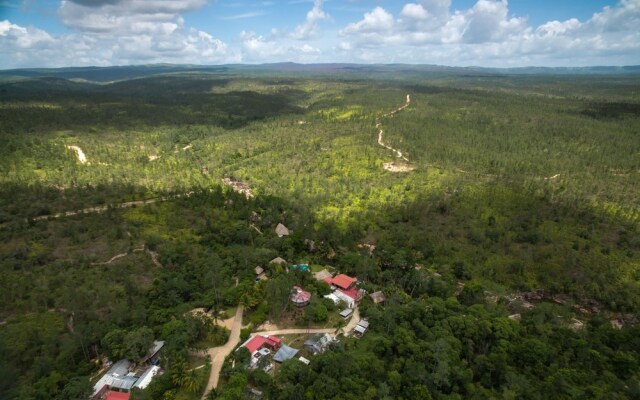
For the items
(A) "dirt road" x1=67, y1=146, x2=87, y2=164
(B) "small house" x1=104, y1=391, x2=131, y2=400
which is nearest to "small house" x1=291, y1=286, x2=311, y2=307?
(B) "small house" x1=104, y1=391, x2=131, y2=400

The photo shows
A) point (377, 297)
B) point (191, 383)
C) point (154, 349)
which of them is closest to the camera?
point (191, 383)

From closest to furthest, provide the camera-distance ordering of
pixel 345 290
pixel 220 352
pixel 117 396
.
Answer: pixel 117 396, pixel 220 352, pixel 345 290

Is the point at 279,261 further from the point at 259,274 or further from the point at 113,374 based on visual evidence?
the point at 113,374

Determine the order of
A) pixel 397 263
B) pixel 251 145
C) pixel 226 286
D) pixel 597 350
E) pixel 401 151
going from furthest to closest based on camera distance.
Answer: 1. pixel 251 145
2. pixel 401 151
3. pixel 397 263
4. pixel 226 286
5. pixel 597 350

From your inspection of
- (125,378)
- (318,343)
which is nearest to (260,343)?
(318,343)

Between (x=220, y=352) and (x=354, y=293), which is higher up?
(x=354, y=293)

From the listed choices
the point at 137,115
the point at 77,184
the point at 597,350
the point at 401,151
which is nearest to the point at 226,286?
the point at 597,350

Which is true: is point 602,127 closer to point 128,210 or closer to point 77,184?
point 128,210
